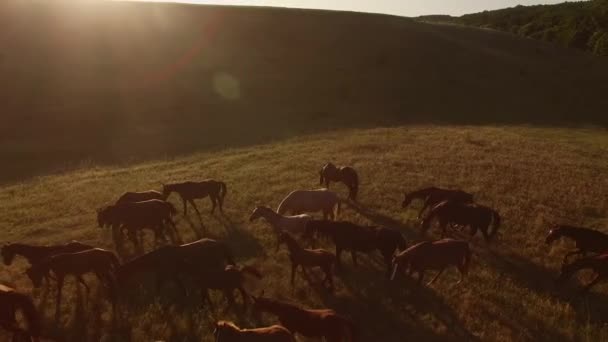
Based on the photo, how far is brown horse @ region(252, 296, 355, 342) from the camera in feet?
31.6

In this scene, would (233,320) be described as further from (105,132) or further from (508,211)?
(105,132)

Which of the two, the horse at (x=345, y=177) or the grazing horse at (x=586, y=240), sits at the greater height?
the horse at (x=345, y=177)

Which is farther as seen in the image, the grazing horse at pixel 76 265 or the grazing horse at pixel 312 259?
the grazing horse at pixel 312 259

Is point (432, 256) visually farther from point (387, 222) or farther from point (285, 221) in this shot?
point (387, 222)

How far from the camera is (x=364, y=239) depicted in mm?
13523

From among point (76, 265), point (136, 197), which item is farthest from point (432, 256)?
point (136, 197)

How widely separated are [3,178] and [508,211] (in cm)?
2710

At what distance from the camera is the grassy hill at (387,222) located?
11.3 metres

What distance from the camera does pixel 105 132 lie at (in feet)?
130

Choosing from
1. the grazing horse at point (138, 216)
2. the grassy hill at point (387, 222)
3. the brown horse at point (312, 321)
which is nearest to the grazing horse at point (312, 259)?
the grassy hill at point (387, 222)

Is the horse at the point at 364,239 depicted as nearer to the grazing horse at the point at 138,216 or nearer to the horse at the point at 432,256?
the horse at the point at 432,256

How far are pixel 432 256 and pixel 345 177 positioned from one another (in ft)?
26.8

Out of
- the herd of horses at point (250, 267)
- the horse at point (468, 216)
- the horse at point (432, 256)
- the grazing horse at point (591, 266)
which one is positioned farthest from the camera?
the horse at point (468, 216)

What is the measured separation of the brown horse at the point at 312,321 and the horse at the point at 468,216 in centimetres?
691
